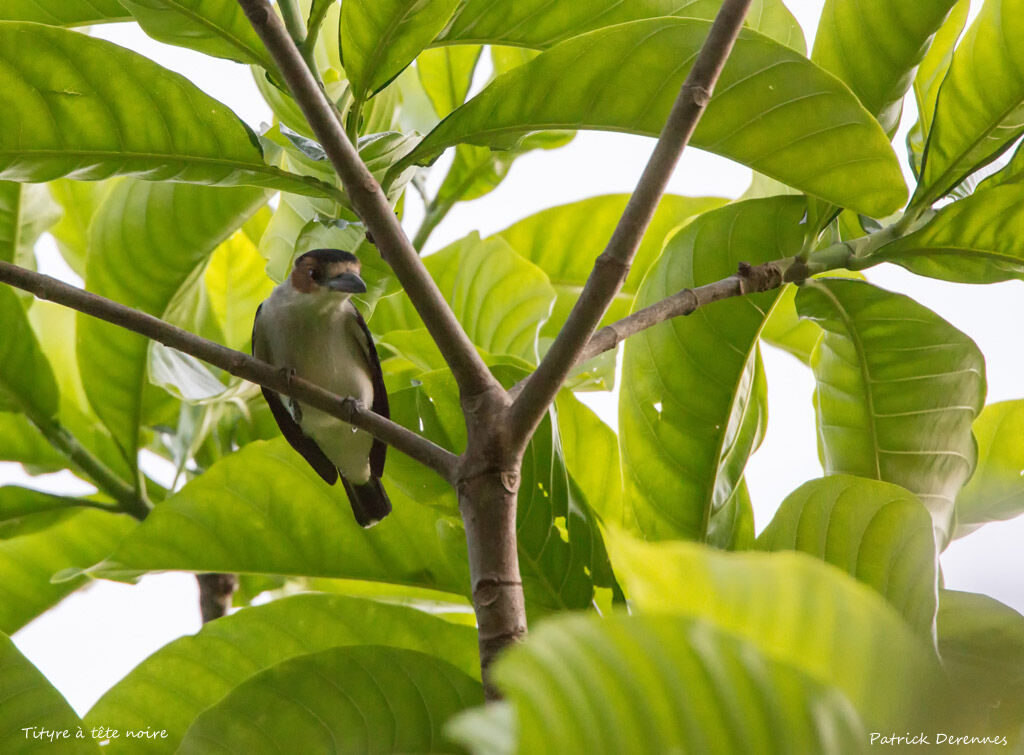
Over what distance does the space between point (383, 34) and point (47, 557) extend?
1373 mm

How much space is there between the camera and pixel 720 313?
1.58 metres

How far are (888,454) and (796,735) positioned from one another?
46.6 inches

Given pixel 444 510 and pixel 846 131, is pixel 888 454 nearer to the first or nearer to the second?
pixel 846 131

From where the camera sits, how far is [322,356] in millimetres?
2783

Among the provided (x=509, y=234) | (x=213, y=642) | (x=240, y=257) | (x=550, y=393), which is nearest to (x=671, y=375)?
(x=550, y=393)

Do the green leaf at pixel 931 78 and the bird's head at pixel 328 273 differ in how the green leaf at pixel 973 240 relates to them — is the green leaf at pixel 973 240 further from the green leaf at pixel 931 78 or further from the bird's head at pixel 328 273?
the bird's head at pixel 328 273

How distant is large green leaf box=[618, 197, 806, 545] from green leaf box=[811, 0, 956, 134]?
0.19 metres

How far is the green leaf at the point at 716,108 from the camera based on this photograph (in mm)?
1266

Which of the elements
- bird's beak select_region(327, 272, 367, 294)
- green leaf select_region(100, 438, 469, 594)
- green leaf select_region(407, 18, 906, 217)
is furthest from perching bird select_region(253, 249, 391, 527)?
green leaf select_region(407, 18, 906, 217)

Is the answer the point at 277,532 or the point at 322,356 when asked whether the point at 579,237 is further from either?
the point at 277,532

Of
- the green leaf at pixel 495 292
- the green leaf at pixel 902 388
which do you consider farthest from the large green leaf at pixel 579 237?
the green leaf at pixel 902 388

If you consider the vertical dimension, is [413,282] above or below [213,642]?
above

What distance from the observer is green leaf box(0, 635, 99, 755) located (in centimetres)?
140

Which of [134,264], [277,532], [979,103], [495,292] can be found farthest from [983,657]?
[134,264]
